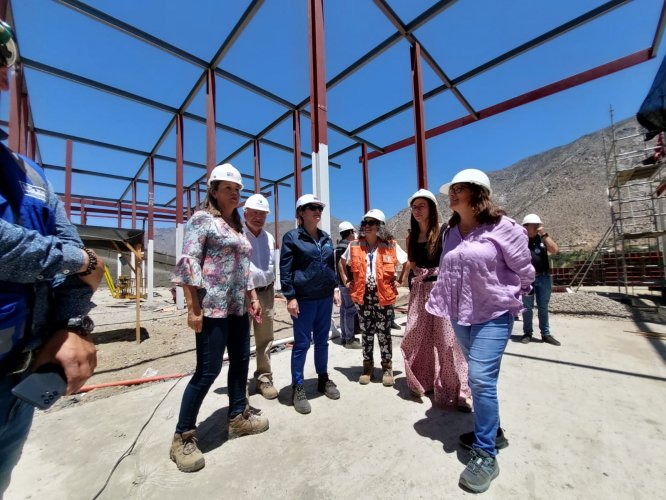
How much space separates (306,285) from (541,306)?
12.4 ft

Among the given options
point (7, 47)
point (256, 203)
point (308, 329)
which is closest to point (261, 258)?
point (256, 203)

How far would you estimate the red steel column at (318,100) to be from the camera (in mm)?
4695

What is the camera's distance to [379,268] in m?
3.06

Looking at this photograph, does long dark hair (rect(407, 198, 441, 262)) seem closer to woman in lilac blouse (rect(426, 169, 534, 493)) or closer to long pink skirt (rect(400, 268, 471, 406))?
long pink skirt (rect(400, 268, 471, 406))

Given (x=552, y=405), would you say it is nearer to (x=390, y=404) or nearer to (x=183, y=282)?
(x=390, y=404)

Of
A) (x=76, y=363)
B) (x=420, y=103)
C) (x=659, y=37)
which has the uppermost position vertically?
(x=659, y=37)

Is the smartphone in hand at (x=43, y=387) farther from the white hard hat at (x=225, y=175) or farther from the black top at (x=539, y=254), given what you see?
the black top at (x=539, y=254)

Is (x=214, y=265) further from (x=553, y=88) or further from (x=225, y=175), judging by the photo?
(x=553, y=88)

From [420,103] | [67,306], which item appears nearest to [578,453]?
[67,306]

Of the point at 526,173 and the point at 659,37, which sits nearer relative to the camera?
the point at 659,37

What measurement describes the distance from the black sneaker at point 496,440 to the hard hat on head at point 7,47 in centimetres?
291

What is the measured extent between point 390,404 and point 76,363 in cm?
238

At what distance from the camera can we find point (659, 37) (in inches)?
198

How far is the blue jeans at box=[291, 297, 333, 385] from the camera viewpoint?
2715 millimetres
